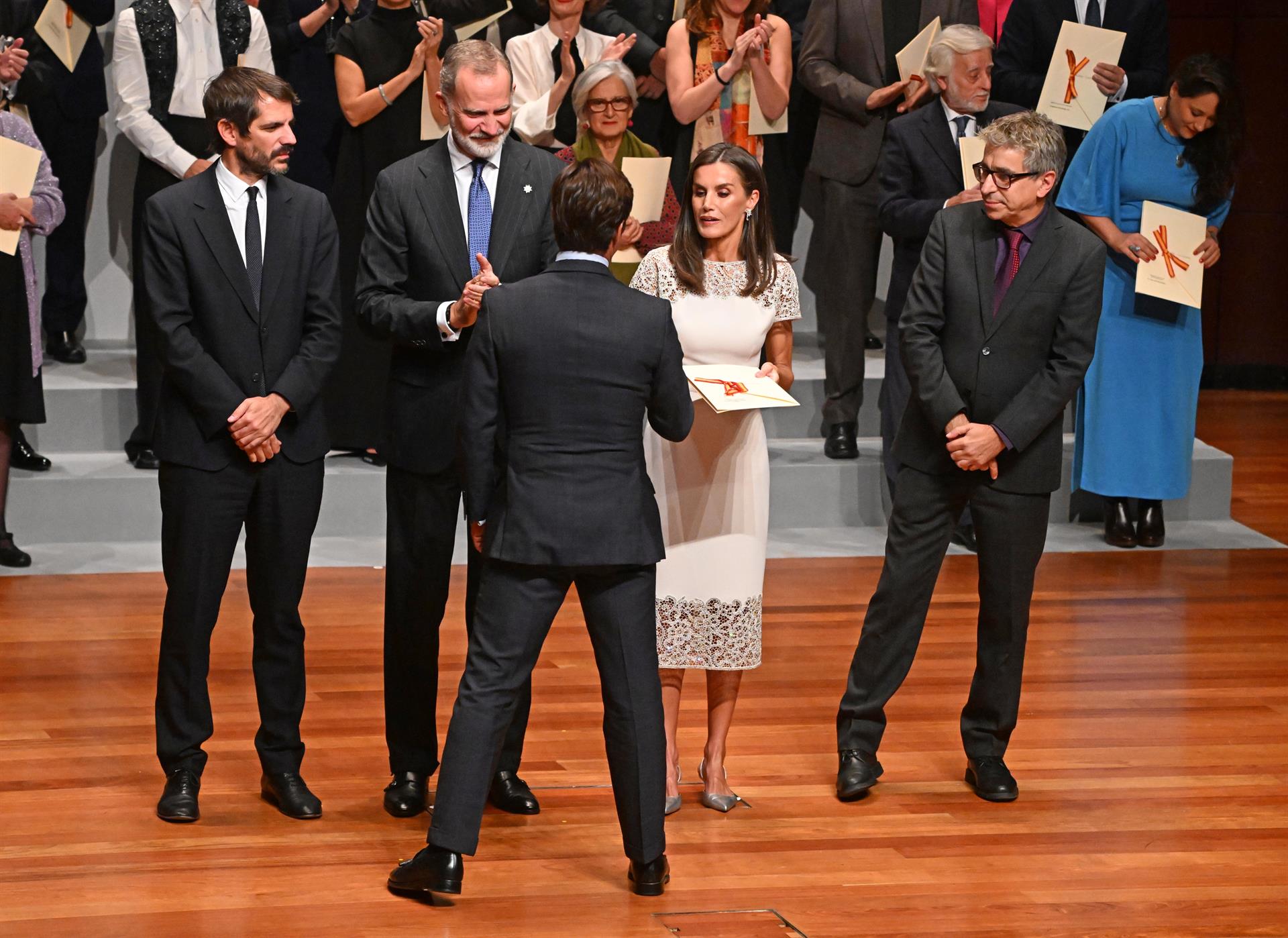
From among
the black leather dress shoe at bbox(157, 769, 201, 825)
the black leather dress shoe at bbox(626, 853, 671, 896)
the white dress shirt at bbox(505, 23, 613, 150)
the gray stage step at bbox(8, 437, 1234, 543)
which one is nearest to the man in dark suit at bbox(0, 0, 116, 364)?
the gray stage step at bbox(8, 437, 1234, 543)

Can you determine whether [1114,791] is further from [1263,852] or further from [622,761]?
[622,761]

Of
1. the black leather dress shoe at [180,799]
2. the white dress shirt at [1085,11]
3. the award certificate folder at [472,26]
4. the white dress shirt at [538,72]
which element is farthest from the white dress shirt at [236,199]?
the white dress shirt at [1085,11]

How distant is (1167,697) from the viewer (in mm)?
4949

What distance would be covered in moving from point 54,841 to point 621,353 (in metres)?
1.70

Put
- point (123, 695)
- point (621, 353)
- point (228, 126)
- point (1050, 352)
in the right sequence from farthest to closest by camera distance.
A: point (123, 695) < point (1050, 352) < point (228, 126) < point (621, 353)

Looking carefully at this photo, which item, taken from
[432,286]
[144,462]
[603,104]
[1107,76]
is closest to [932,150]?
[1107,76]

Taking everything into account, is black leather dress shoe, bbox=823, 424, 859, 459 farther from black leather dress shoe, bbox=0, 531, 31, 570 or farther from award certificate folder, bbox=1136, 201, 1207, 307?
black leather dress shoe, bbox=0, 531, 31, 570

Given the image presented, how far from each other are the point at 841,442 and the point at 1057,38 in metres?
1.74

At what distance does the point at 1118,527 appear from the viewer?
669 centimetres

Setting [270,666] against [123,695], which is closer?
[270,666]

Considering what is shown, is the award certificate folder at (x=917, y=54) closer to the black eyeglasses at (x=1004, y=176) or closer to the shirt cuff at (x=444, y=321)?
the black eyeglasses at (x=1004, y=176)

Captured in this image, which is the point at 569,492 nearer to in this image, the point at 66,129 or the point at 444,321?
the point at 444,321

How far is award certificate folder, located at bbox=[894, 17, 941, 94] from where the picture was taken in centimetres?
634

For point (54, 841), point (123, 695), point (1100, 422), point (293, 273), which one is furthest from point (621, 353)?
point (1100, 422)
